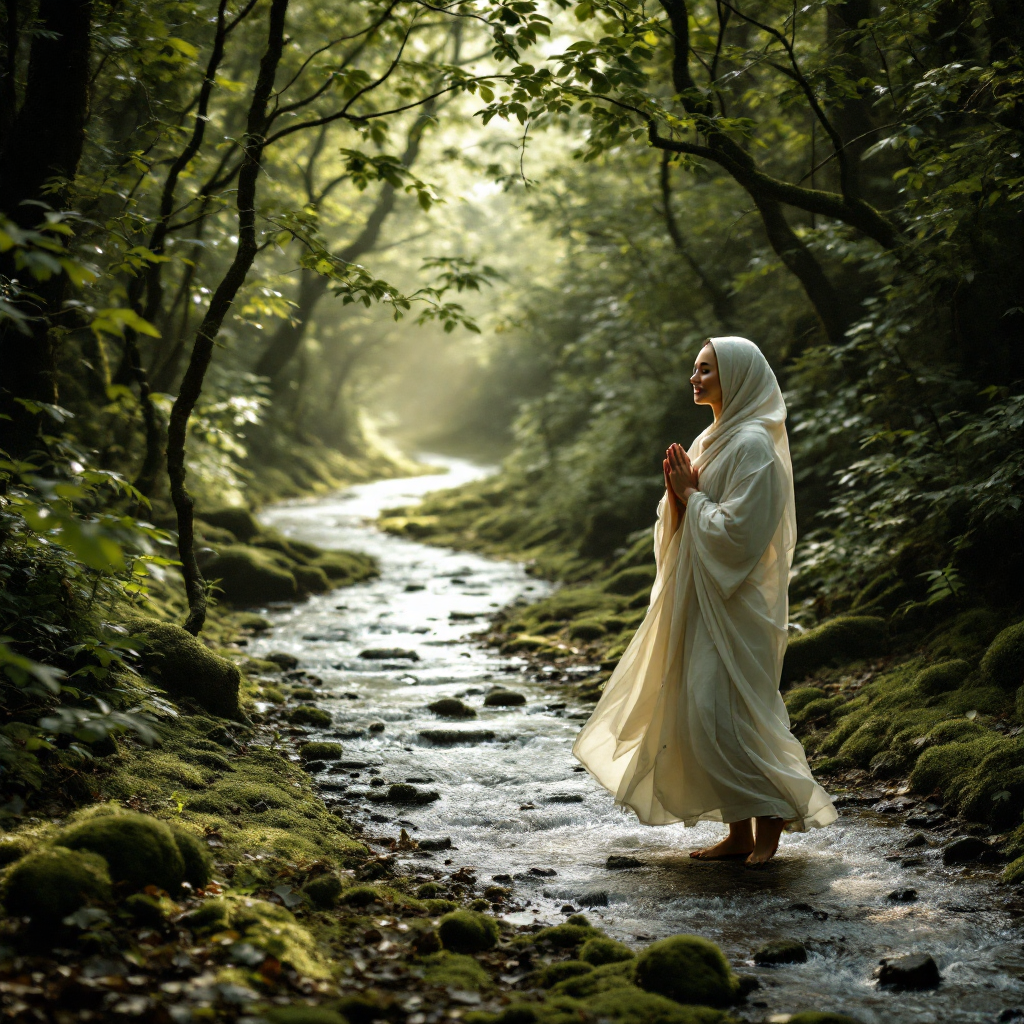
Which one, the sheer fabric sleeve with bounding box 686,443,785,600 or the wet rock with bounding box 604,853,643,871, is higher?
the sheer fabric sleeve with bounding box 686,443,785,600

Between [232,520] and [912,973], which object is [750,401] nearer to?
[912,973]

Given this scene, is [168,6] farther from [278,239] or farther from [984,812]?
[984,812]

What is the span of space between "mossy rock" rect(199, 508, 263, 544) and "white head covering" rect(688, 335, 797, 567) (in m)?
10.9

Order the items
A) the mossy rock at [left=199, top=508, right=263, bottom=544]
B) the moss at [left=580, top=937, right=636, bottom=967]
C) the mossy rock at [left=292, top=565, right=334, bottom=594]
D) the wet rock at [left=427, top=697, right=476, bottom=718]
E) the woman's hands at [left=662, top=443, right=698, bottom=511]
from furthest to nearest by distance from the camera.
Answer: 1. the mossy rock at [left=199, top=508, right=263, bottom=544]
2. the mossy rock at [left=292, top=565, right=334, bottom=594]
3. the wet rock at [left=427, top=697, right=476, bottom=718]
4. the woman's hands at [left=662, top=443, right=698, bottom=511]
5. the moss at [left=580, top=937, right=636, bottom=967]

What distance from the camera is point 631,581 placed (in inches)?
450

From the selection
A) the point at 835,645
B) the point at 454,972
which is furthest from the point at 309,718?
the point at 835,645

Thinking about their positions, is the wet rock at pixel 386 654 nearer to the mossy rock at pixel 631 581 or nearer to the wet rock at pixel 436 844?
the mossy rock at pixel 631 581

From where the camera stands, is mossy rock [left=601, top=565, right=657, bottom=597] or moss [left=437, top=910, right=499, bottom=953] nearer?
moss [left=437, top=910, right=499, bottom=953]

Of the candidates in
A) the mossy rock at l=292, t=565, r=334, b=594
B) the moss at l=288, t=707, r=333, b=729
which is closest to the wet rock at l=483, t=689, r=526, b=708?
the moss at l=288, t=707, r=333, b=729

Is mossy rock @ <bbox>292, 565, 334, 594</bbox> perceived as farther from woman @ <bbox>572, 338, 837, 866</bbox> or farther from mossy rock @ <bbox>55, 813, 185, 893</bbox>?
mossy rock @ <bbox>55, 813, 185, 893</bbox>

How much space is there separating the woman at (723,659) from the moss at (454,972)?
4.93ft

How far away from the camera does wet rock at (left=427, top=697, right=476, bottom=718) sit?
23.9 ft

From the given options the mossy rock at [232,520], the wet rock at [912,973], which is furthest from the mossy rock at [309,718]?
the mossy rock at [232,520]

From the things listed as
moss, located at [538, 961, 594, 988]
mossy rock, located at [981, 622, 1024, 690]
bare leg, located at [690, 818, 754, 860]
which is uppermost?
mossy rock, located at [981, 622, 1024, 690]
